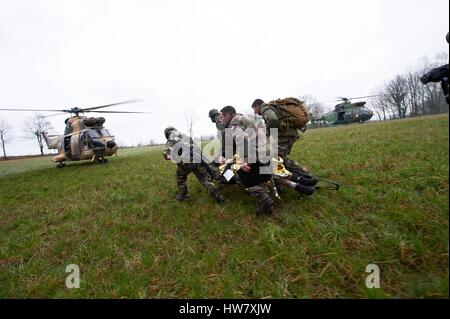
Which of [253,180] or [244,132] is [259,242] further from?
[244,132]

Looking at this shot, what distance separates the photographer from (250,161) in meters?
4.37

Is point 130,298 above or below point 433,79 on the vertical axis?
below

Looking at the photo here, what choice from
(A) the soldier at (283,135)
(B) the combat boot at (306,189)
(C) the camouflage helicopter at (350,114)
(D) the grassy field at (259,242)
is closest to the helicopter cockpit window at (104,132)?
(D) the grassy field at (259,242)

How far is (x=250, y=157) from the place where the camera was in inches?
172

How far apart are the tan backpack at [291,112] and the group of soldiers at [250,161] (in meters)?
0.09

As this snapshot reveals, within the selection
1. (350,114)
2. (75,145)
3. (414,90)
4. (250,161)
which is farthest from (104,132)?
(414,90)

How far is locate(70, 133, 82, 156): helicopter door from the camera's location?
15.3 metres

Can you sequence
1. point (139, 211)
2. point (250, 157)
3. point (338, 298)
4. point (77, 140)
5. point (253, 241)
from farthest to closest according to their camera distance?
point (77, 140) < point (139, 211) < point (250, 157) < point (253, 241) < point (338, 298)

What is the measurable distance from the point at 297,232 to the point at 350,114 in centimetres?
2947

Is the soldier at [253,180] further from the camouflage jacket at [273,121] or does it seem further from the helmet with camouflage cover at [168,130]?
the helmet with camouflage cover at [168,130]

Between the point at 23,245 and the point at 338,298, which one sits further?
the point at 23,245

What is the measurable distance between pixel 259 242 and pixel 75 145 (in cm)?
1547
